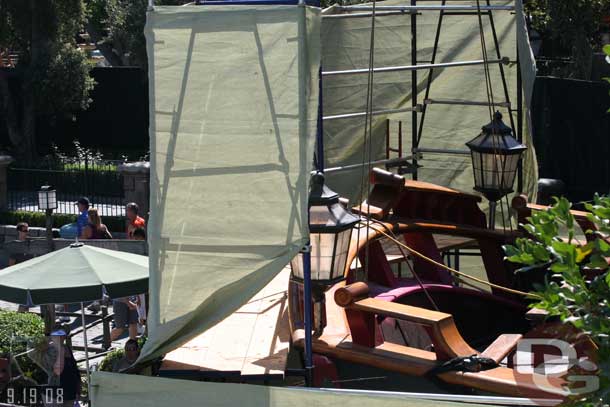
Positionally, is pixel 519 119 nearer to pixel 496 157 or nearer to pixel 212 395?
pixel 496 157

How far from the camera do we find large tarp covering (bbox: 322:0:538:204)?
12.4 metres

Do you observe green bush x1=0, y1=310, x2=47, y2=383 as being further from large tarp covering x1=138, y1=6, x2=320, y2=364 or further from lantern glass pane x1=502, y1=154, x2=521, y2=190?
lantern glass pane x1=502, y1=154, x2=521, y2=190

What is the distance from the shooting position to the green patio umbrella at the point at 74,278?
371 inches

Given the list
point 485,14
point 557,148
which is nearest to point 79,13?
point 557,148

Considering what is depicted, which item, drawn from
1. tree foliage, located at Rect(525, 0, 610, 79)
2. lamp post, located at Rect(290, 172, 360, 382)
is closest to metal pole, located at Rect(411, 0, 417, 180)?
lamp post, located at Rect(290, 172, 360, 382)

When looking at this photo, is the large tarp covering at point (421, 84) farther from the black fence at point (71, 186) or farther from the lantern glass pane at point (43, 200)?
the black fence at point (71, 186)

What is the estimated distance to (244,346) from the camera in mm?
7266

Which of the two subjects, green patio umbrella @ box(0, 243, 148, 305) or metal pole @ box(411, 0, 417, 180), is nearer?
green patio umbrella @ box(0, 243, 148, 305)

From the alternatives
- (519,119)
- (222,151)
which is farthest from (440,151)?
(222,151)

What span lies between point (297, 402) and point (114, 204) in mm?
13323

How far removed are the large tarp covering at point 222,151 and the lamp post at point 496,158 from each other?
11.5 feet

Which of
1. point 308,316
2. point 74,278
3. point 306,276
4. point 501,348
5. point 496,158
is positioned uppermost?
point 496,158

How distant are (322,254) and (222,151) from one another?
0.88 meters

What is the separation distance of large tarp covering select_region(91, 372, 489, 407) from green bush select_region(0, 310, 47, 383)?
3.43 m
